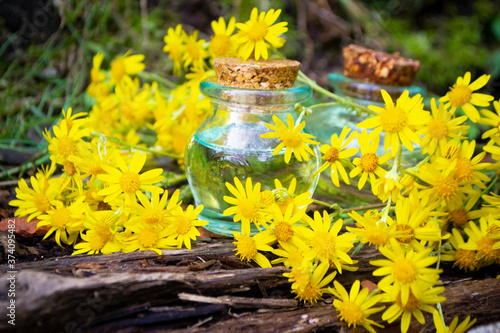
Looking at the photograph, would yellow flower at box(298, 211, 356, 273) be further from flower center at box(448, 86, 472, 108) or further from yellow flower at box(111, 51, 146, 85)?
yellow flower at box(111, 51, 146, 85)

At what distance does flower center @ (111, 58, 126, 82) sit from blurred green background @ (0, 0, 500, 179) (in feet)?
1.95

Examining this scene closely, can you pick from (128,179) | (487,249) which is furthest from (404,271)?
(128,179)

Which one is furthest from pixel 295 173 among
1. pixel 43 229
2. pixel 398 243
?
pixel 43 229

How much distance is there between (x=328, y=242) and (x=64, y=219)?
0.78 metres

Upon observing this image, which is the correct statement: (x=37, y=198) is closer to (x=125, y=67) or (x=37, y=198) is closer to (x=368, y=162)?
(x=125, y=67)

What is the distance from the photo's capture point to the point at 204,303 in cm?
108

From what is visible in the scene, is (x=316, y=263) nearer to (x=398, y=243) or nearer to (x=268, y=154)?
(x=398, y=243)

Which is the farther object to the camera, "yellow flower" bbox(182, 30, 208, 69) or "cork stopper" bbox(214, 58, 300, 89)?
"yellow flower" bbox(182, 30, 208, 69)

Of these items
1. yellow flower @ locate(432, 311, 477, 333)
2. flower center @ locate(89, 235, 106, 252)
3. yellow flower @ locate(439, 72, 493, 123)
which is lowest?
yellow flower @ locate(432, 311, 477, 333)

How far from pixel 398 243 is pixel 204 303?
511mm

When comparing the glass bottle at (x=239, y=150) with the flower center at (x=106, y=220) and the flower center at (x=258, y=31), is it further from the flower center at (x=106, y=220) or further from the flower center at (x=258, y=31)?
the flower center at (x=106, y=220)

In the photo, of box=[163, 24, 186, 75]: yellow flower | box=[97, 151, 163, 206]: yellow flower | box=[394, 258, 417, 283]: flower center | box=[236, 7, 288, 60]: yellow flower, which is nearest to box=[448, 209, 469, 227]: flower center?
box=[394, 258, 417, 283]: flower center

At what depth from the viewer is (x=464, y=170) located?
1.21m

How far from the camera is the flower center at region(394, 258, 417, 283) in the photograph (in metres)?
1.02
